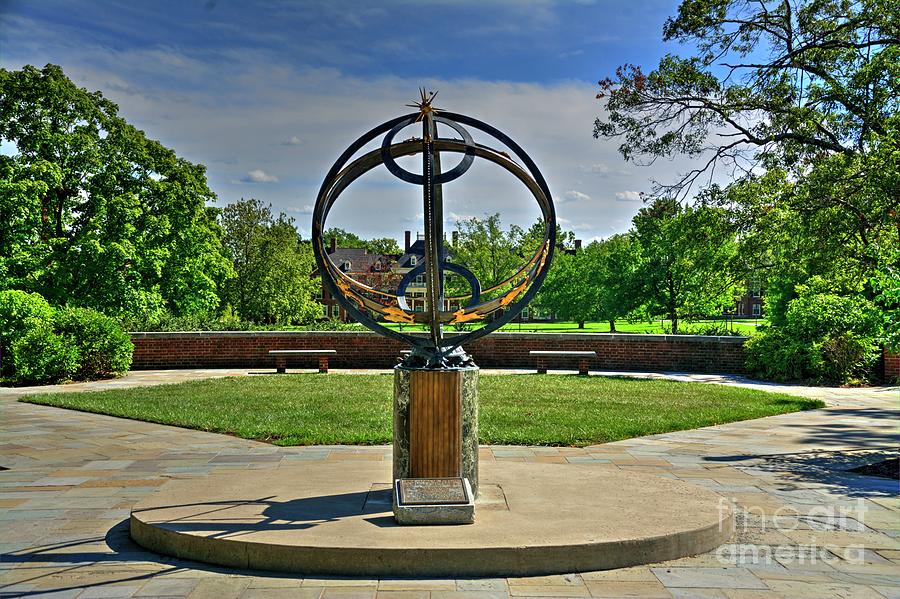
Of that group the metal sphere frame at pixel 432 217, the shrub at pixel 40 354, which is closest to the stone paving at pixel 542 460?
the metal sphere frame at pixel 432 217

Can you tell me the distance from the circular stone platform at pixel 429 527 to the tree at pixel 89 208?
1971cm

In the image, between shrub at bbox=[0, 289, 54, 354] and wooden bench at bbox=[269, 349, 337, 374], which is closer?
shrub at bbox=[0, 289, 54, 354]

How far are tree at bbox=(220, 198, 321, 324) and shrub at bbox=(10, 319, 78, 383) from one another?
66.4 ft

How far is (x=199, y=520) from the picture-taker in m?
6.21

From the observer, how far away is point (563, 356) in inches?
875

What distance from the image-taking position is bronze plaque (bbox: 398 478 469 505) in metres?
6.23

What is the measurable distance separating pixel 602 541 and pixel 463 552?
99 centimetres

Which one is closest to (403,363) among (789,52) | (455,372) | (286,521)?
(455,372)

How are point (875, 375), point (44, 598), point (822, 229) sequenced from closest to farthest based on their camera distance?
point (44, 598) < point (822, 229) < point (875, 375)

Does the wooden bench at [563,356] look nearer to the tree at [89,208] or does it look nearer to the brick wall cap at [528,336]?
the brick wall cap at [528,336]

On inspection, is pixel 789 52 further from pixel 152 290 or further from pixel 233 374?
pixel 152 290

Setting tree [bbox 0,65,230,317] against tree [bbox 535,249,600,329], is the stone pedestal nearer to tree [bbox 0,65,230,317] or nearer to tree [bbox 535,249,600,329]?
tree [bbox 0,65,230,317]

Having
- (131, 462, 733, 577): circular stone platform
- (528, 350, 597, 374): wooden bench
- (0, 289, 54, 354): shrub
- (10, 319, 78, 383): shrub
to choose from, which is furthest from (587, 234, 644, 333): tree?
(131, 462, 733, 577): circular stone platform

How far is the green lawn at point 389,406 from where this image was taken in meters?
11.2
